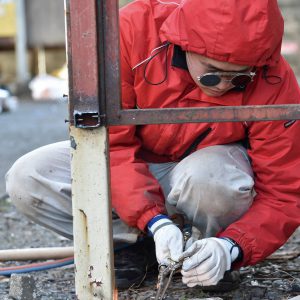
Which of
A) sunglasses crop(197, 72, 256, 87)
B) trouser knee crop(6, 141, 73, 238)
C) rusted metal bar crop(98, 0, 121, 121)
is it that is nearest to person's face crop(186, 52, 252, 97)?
sunglasses crop(197, 72, 256, 87)

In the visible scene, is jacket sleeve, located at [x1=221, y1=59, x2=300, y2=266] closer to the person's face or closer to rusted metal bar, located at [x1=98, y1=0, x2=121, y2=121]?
the person's face

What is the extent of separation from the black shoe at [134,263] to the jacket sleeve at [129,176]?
0.74 ft

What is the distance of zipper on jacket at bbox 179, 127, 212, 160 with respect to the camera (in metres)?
2.46

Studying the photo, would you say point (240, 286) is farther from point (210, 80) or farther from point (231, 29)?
point (231, 29)

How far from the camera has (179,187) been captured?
240 cm

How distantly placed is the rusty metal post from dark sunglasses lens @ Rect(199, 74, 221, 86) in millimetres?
401

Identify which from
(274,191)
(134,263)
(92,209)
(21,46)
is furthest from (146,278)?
(21,46)

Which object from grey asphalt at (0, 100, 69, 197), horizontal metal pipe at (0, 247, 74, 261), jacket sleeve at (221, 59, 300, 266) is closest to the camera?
jacket sleeve at (221, 59, 300, 266)

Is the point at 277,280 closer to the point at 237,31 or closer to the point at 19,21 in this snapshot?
the point at 237,31

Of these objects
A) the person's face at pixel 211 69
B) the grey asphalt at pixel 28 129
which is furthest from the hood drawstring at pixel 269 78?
the grey asphalt at pixel 28 129

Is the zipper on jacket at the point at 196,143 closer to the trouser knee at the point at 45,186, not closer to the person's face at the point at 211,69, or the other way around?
the person's face at the point at 211,69

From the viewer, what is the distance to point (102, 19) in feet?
6.20

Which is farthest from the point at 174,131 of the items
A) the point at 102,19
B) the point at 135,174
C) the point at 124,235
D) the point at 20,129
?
the point at 20,129

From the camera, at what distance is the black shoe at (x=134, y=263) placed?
2521mm
